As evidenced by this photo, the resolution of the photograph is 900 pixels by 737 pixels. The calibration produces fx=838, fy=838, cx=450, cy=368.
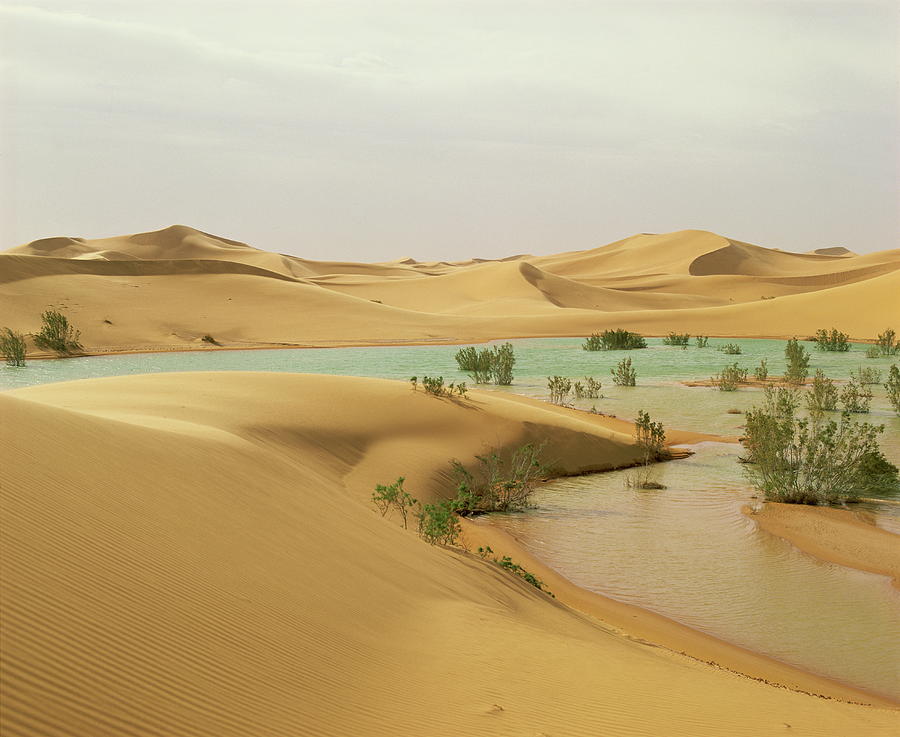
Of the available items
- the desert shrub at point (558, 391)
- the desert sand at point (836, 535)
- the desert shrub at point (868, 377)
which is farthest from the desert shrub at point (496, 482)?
the desert shrub at point (868, 377)

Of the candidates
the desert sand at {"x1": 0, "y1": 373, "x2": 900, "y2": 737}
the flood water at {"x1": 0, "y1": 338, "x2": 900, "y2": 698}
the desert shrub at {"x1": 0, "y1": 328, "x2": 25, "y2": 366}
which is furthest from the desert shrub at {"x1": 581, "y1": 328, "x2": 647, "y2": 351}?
the desert sand at {"x1": 0, "y1": 373, "x2": 900, "y2": 737}

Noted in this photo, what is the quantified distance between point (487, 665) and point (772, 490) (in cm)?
803

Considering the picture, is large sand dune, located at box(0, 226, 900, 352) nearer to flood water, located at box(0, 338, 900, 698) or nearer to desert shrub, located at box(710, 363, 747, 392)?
desert shrub, located at box(710, 363, 747, 392)

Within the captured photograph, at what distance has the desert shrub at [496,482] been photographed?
11.9 meters

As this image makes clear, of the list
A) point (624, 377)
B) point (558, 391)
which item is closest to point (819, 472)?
point (558, 391)

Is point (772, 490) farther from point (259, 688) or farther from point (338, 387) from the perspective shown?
point (259, 688)

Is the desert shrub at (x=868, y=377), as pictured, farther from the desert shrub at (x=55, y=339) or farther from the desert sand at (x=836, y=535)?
the desert shrub at (x=55, y=339)

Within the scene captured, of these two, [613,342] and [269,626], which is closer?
[269,626]

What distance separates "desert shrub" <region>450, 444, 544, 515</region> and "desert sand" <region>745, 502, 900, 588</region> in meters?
3.19

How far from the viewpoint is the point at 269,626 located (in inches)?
195

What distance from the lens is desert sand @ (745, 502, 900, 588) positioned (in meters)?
9.37

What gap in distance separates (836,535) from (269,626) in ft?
26.1

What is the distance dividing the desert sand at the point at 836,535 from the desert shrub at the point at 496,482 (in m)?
3.19

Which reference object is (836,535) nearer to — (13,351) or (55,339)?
(13,351)
